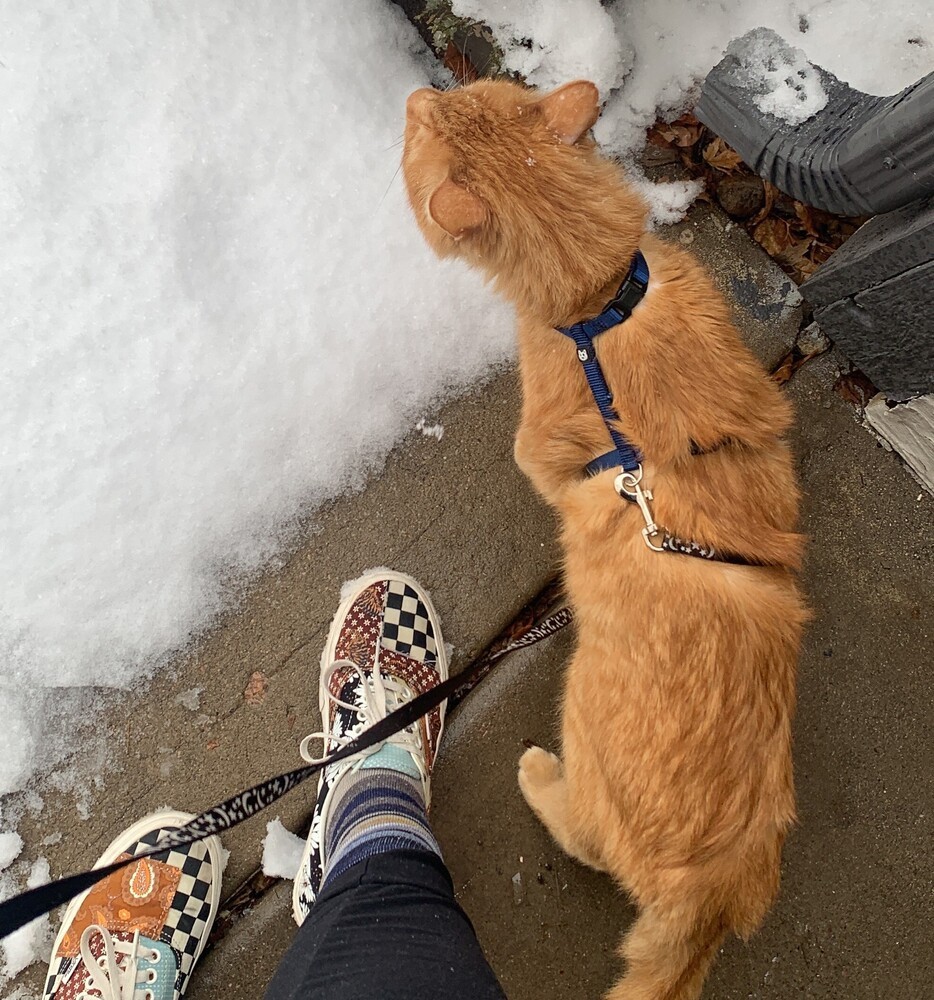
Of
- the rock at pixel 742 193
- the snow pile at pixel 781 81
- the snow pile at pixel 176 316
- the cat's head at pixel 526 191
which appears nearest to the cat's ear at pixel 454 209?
the cat's head at pixel 526 191

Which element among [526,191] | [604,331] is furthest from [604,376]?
[526,191]

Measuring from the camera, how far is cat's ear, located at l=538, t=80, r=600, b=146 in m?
1.66

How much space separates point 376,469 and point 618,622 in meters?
1.01

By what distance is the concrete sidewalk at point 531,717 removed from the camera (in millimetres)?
2080

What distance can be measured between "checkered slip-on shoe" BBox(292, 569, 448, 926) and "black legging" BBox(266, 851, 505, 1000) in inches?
14.6

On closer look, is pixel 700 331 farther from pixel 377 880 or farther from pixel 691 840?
pixel 377 880

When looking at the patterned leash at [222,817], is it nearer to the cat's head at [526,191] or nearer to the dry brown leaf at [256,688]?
the dry brown leaf at [256,688]

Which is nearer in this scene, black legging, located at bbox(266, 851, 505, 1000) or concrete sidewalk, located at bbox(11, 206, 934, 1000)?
black legging, located at bbox(266, 851, 505, 1000)

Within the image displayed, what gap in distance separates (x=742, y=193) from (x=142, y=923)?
10.2 feet

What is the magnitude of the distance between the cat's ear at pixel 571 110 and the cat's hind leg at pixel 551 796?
1712 mm

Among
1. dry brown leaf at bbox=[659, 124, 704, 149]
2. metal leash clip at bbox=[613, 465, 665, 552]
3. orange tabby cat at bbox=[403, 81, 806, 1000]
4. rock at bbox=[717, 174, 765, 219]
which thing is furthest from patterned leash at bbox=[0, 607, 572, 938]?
dry brown leaf at bbox=[659, 124, 704, 149]

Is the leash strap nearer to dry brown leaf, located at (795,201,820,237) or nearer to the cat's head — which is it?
the cat's head

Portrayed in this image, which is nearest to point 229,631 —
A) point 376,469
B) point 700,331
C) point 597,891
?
point 376,469

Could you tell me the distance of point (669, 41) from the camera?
2.42 meters
